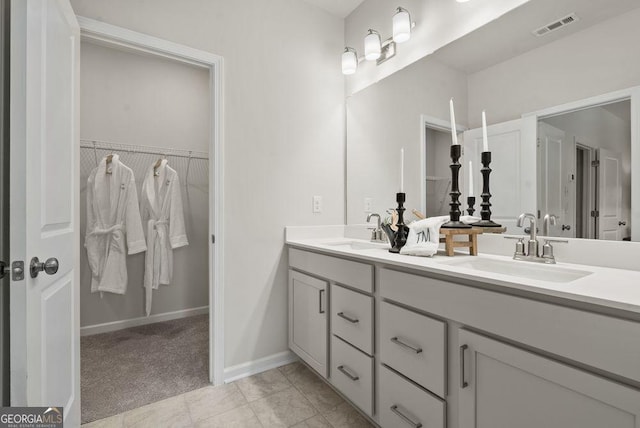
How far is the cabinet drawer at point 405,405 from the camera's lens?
111 centimetres

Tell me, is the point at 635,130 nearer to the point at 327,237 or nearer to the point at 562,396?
the point at 562,396

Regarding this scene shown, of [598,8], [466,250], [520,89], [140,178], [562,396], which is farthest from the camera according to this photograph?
[140,178]

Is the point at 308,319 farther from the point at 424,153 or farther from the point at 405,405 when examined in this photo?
the point at 424,153

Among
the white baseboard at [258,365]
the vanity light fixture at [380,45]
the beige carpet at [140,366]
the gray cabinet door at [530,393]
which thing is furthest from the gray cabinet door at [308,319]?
the vanity light fixture at [380,45]

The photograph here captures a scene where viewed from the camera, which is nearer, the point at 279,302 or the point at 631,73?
the point at 631,73

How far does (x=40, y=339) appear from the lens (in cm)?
100

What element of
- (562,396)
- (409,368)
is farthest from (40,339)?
(562,396)

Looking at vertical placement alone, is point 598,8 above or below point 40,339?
above

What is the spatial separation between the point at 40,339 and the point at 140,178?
2.08 metres

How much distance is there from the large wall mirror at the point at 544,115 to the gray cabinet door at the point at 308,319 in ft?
2.61

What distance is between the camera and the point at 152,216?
8.82 ft

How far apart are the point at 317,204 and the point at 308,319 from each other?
823 millimetres

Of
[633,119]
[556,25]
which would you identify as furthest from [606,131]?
[556,25]

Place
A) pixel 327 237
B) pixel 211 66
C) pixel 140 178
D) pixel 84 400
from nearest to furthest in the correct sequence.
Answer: pixel 84 400 < pixel 211 66 < pixel 327 237 < pixel 140 178
